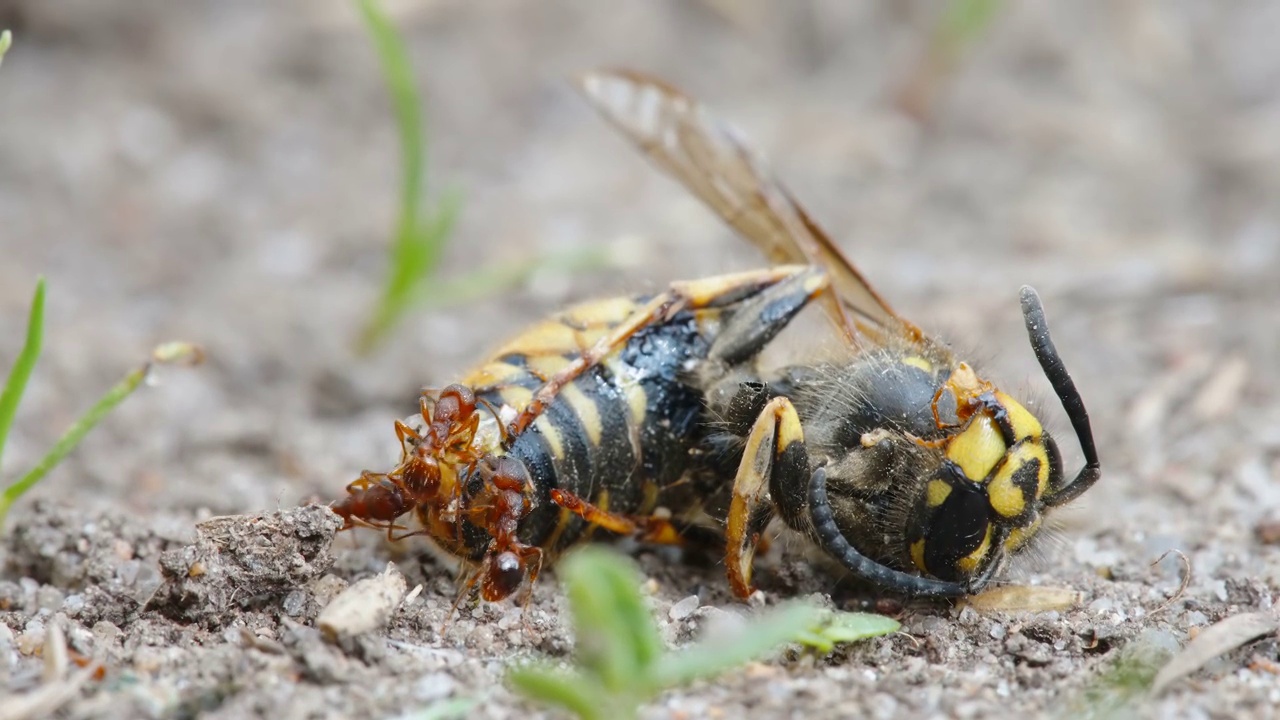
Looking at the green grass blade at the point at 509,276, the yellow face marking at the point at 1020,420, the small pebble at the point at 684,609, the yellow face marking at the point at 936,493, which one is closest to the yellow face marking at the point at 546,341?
the small pebble at the point at 684,609

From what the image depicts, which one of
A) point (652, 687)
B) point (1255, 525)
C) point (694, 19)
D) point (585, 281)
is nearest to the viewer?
point (652, 687)

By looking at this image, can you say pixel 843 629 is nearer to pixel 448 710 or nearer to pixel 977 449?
pixel 977 449

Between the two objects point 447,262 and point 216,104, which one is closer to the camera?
point 447,262

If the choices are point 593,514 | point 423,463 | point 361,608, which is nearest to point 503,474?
point 423,463

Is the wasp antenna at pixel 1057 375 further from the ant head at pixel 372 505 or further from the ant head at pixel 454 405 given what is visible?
the ant head at pixel 372 505

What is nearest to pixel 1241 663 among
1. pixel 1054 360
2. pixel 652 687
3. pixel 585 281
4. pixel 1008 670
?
pixel 1008 670

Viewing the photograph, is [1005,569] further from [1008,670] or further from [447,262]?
[447,262]
